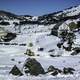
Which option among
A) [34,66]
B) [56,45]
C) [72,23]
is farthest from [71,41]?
[34,66]

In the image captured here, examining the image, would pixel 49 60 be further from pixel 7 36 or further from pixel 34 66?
pixel 7 36

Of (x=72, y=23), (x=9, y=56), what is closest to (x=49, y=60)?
(x=9, y=56)

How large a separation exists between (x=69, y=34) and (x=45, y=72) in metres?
16.8

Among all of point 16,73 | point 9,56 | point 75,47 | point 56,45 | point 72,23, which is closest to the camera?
point 16,73

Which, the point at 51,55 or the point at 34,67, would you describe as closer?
the point at 34,67

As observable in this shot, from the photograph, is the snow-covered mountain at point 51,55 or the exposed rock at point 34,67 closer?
the snow-covered mountain at point 51,55

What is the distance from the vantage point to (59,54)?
97.5 ft

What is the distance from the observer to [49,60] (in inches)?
1037

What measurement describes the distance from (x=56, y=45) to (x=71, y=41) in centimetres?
168

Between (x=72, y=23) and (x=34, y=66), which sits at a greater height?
(x=72, y=23)

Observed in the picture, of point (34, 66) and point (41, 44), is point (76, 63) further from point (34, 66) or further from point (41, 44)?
point (41, 44)

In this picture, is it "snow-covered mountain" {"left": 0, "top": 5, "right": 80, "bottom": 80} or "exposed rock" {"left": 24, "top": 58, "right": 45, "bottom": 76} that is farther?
"exposed rock" {"left": 24, "top": 58, "right": 45, "bottom": 76}

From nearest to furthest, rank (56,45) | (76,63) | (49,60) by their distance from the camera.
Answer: (76,63) → (49,60) → (56,45)

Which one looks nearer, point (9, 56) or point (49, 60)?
point (49, 60)
